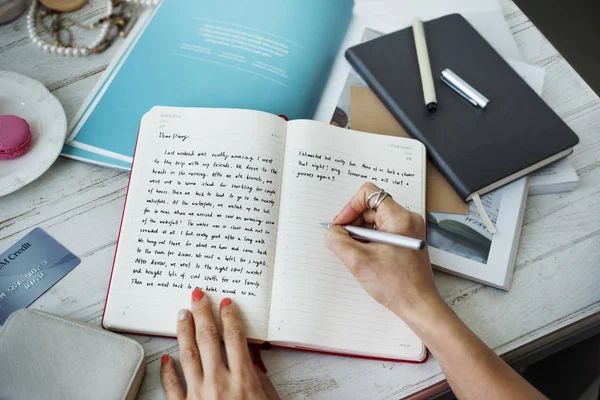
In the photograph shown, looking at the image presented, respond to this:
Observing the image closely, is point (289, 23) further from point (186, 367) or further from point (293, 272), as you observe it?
point (186, 367)

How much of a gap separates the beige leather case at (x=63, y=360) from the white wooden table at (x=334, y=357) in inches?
1.9

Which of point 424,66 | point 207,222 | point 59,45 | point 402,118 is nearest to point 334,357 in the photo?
point 207,222

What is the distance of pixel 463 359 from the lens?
0.67 m

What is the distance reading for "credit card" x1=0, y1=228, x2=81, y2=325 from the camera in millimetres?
724

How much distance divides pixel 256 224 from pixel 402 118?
0.32m

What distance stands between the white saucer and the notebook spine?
502 millimetres

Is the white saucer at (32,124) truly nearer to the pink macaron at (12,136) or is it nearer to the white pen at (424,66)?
the pink macaron at (12,136)

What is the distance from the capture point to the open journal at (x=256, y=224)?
705 millimetres

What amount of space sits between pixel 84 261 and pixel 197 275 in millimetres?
179

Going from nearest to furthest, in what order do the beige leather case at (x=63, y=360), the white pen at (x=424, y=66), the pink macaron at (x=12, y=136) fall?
the beige leather case at (x=63, y=360)
the pink macaron at (x=12, y=136)
the white pen at (x=424, y=66)

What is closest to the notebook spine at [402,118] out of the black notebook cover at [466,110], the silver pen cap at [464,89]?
the black notebook cover at [466,110]

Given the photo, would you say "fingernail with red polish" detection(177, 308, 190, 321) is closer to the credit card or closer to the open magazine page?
the credit card

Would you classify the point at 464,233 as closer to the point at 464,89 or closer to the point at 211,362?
the point at 464,89

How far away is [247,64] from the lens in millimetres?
904
